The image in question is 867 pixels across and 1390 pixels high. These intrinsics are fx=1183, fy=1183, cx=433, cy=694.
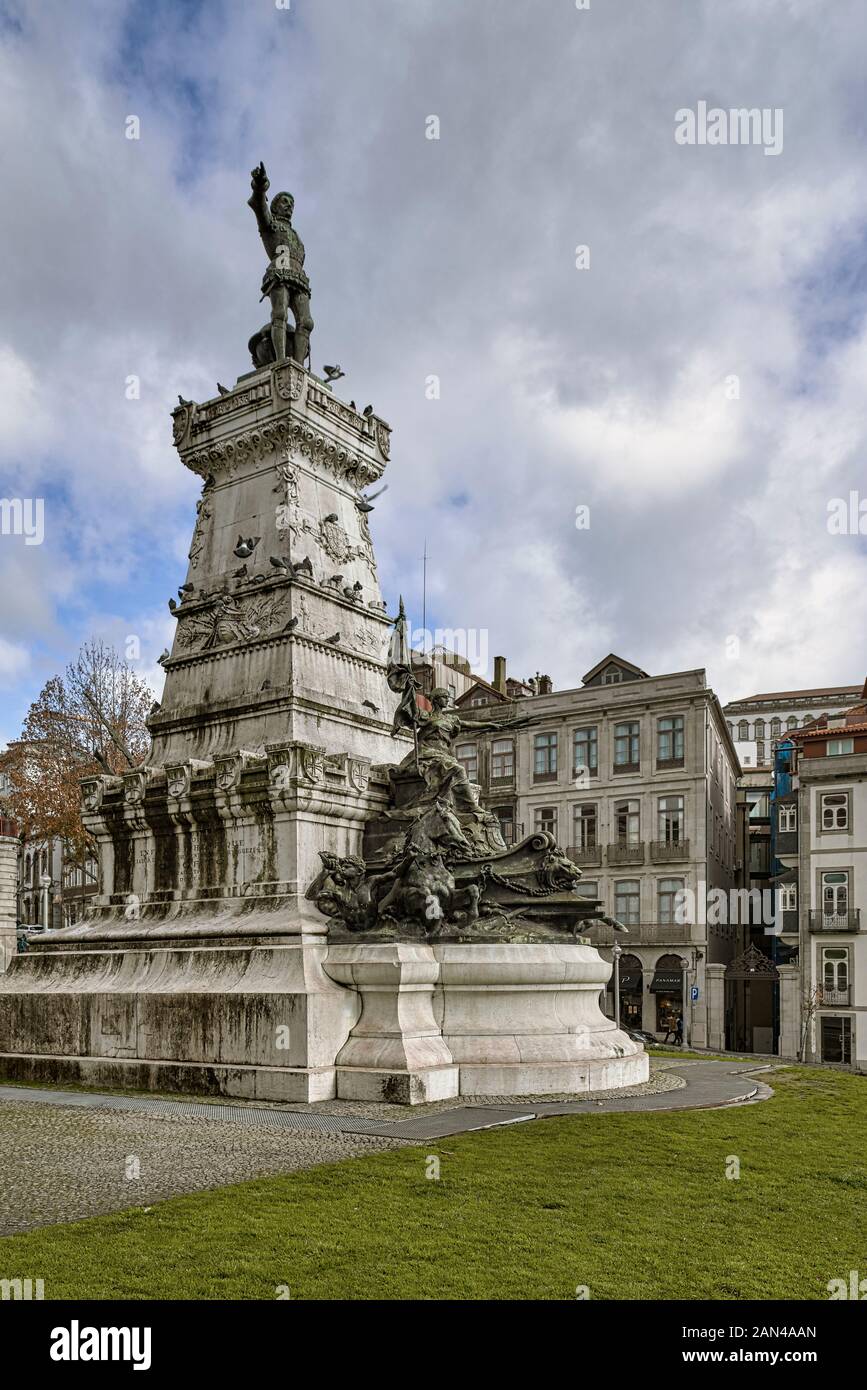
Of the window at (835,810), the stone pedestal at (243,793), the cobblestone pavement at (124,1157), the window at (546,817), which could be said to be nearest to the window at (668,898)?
the window at (546,817)

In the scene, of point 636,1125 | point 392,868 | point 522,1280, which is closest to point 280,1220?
point 522,1280

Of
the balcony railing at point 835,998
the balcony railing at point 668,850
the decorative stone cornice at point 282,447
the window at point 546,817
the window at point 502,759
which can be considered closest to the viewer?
the decorative stone cornice at point 282,447

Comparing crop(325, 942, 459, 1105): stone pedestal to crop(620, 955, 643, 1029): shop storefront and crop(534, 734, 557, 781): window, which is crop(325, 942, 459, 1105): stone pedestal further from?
crop(534, 734, 557, 781): window

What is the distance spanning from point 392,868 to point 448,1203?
912cm

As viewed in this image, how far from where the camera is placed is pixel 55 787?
50.3 m

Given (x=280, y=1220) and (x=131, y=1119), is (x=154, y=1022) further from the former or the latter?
(x=280, y=1220)

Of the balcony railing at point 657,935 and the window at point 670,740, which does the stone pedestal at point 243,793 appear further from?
the balcony railing at point 657,935

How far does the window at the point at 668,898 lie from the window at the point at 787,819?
6.36 meters

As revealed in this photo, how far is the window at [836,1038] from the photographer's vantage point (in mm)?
45812

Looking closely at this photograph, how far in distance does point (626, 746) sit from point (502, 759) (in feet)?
21.7

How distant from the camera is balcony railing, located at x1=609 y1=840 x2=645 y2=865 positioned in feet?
169

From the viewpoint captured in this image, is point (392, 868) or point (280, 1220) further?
point (392, 868)

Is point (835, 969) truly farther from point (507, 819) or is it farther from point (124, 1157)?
point (124, 1157)
